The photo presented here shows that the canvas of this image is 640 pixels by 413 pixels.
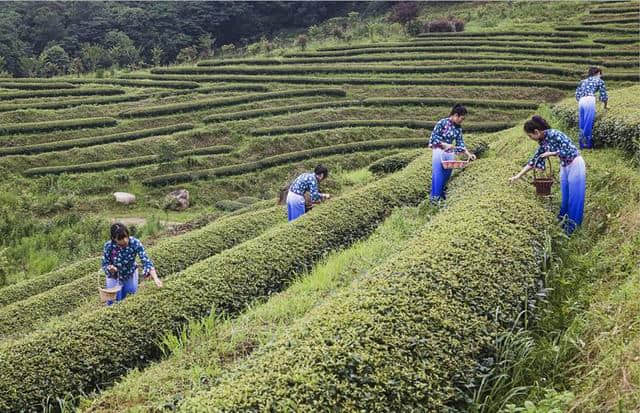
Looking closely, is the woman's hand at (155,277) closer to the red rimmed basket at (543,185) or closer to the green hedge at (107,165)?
the red rimmed basket at (543,185)

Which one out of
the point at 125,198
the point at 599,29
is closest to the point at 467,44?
the point at 599,29

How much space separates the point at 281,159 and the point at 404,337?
74.0 feet

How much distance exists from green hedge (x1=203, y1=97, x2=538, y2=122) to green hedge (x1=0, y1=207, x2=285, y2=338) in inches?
656

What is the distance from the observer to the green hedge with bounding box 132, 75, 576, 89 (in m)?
30.8

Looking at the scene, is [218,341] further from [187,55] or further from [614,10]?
[187,55]

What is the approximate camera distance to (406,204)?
12109 mm

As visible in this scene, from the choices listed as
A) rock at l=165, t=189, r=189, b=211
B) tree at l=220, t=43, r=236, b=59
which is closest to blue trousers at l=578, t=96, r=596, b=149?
rock at l=165, t=189, r=189, b=211

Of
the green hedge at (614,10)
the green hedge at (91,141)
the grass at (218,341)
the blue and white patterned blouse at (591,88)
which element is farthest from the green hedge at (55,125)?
the green hedge at (614,10)

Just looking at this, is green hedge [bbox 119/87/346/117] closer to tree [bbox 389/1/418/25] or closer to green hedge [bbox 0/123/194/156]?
green hedge [bbox 0/123/194/156]

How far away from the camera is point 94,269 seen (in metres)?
14.6

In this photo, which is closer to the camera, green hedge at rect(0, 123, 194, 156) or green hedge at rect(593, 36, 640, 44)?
green hedge at rect(0, 123, 194, 156)

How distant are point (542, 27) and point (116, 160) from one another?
2926cm

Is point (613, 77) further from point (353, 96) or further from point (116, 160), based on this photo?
point (116, 160)

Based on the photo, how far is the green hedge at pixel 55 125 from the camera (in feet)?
91.4
